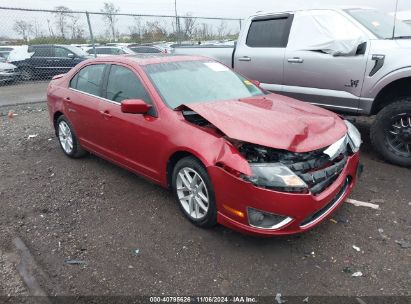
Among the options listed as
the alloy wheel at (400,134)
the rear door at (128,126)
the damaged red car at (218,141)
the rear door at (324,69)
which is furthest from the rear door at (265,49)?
the rear door at (128,126)

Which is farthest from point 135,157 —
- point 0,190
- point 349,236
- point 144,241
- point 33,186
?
point 349,236

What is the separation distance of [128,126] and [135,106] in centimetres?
42

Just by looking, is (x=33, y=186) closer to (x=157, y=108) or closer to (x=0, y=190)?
(x=0, y=190)

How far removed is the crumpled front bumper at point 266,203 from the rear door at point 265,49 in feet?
9.74

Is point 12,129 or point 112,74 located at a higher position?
point 112,74

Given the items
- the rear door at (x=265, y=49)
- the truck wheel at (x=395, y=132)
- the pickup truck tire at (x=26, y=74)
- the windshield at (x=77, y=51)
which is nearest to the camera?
the truck wheel at (x=395, y=132)

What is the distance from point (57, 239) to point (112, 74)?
204 cm

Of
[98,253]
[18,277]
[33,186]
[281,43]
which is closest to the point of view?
[18,277]

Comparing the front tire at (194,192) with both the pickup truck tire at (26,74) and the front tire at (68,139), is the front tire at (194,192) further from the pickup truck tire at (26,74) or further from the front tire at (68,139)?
the pickup truck tire at (26,74)

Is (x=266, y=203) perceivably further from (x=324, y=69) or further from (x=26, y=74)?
(x=26, y=74)

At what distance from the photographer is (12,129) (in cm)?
739

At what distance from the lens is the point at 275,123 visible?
3211mm

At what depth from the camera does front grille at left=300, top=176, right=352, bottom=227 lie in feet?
9.74

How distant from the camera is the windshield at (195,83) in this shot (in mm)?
3823
